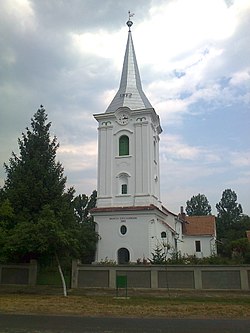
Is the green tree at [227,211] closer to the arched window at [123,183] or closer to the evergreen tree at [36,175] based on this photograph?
the arched window at [123,183]

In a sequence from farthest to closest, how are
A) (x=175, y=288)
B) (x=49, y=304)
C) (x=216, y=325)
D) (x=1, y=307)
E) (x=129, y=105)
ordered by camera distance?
(x=129, y=105)
(x=175, y=288)
(x=49, y=304)
(x=1, y=307)
(x=216, y=325)

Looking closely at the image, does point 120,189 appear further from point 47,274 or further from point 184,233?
point 184,233

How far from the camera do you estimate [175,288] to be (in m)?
25.7

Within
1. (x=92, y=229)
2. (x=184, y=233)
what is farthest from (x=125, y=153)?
(x=184, y=233)

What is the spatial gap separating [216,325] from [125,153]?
31.1m

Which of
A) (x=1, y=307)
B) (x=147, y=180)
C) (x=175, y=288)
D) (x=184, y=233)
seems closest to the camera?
(x=1, y=307)

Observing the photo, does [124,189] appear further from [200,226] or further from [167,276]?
[200,226]

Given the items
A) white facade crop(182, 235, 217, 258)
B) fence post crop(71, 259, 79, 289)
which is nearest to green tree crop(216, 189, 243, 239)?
white facade crop(182, 235, 217, 258)

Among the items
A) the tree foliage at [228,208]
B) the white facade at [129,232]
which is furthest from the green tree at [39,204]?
the tree foliage at [228,208]

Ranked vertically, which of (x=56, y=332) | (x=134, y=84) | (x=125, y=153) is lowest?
(x=56, y=332)

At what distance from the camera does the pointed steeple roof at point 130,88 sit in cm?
4450

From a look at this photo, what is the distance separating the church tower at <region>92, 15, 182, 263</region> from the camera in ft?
129

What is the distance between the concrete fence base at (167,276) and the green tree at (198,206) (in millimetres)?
77167

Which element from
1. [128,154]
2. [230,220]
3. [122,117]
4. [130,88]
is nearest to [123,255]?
[128,154]
